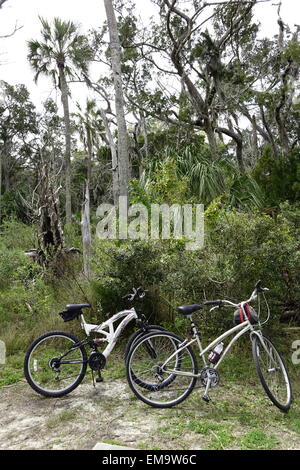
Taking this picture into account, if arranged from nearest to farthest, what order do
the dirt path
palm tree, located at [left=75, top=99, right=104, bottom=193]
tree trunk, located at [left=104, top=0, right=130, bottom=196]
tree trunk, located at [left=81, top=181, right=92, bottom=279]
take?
the dirt path
tree trunk, located at [left=81, top=181, right=92, bottom=279]
tree trunk, located at [left=104, top=0, right=130, bottom=196]
palm tree, located at [left=75, top=99, right=104, bottom=193]

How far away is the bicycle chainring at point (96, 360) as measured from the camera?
379cm

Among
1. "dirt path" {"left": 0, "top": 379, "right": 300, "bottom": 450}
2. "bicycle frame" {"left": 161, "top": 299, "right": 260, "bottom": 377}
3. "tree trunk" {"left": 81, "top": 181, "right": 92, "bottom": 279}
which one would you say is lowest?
"dirt path" {"left": 0, "top": 379, "right": 300, "bottom": 450}

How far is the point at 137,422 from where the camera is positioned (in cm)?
317

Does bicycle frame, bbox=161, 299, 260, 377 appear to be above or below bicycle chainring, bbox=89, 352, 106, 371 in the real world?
above

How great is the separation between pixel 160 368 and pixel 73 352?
33.7 inches

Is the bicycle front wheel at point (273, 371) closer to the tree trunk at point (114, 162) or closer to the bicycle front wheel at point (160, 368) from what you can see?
the bicycle front wheel at point (160, 368)

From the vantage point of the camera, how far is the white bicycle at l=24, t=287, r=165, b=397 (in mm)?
3729

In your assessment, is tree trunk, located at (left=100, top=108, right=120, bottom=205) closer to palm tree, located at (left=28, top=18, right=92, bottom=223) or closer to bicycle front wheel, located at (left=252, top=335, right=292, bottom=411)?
palm tree, located at (left=28, top=18, right=92, bottom=223)

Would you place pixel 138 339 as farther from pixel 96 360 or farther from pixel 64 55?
pixel 64 55

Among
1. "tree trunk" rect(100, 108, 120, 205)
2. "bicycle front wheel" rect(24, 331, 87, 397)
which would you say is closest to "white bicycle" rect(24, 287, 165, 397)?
"bicycle front wheel" rect(24, 331, 87, 397)

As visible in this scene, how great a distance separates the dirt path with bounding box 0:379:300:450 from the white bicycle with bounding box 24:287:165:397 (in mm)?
154

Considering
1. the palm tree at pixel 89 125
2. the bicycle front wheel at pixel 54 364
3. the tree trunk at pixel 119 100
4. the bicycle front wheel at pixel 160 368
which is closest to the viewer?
the bicycle front wheel at pixel 160 368

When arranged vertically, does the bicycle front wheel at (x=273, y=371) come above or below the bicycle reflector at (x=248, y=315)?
below

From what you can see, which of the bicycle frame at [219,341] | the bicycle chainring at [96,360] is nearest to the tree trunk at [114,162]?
the bicycle chainring at [96,360]
